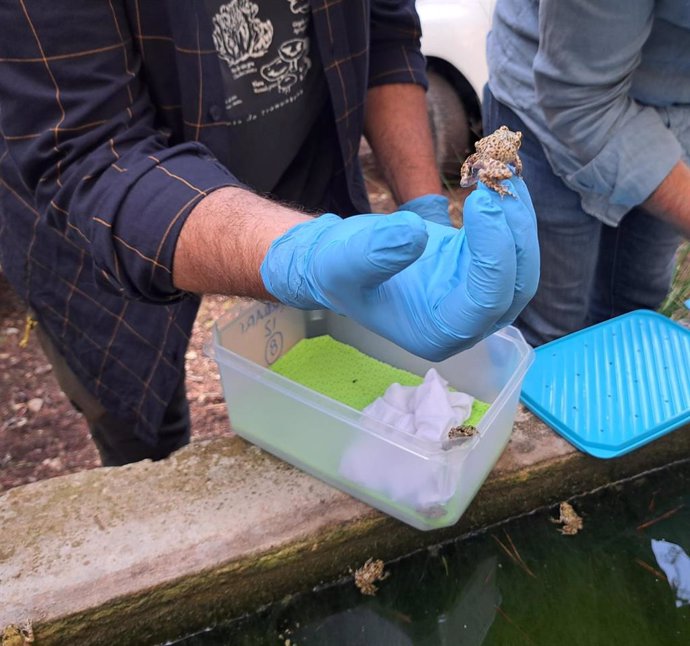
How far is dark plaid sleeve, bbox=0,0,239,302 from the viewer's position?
1021 millimetres

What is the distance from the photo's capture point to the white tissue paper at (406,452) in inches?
46.1

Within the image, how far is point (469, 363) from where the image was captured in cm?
143

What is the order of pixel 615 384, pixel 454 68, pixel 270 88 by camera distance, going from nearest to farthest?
pixel 270 88 → pixel 615 384 → pixel 454 68

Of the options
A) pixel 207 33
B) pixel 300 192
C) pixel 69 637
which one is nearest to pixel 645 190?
pixel 300 192

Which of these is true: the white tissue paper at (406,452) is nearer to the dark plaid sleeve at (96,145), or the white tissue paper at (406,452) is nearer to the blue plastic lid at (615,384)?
the blue plastic lid at (615,384)

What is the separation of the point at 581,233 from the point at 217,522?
1102 millimetres

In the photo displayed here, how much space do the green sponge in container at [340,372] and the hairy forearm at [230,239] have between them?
439 millimetres

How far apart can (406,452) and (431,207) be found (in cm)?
58

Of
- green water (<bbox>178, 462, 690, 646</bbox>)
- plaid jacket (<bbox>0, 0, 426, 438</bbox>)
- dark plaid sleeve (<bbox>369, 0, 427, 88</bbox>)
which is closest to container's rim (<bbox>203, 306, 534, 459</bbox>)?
plaid jacket (<bbox>0, 0, 426, 438</bbox>)

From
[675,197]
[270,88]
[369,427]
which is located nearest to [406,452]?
[369,427]

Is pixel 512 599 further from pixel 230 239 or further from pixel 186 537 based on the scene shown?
pixel 230 239

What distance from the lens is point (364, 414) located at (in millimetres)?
1184

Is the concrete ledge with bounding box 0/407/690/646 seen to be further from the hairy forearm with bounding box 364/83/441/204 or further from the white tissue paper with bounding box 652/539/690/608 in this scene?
the hairy forearm with bounding box 364/83/441/204

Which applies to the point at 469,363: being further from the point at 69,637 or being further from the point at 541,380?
the point at 69,637
